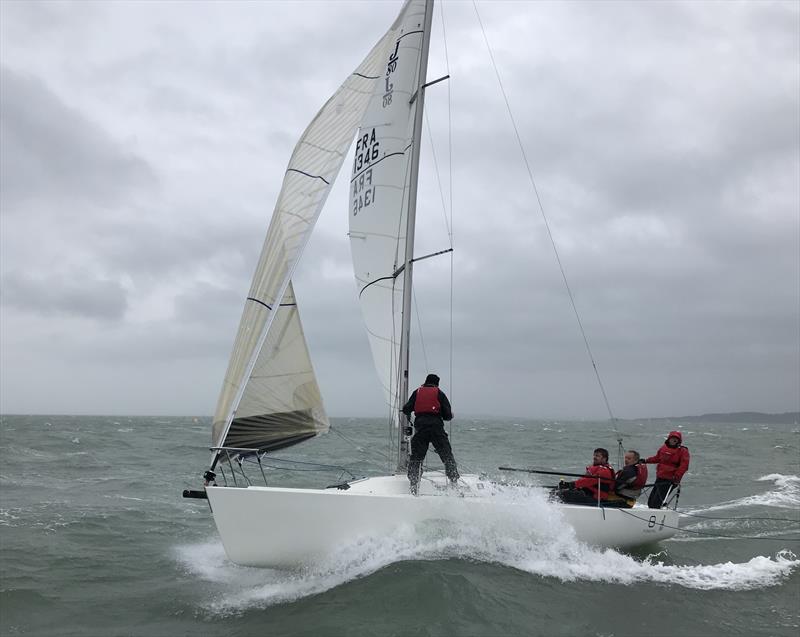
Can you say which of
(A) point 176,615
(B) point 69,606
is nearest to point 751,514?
(A) point 176,615

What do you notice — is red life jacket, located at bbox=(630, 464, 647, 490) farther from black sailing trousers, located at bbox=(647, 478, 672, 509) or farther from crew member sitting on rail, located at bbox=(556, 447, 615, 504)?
black sailing trousers, located at bbox=(647, 478, 672, 509)

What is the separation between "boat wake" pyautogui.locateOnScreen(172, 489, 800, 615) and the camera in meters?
6.13

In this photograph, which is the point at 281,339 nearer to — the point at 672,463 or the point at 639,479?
the point at 639,479

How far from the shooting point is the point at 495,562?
6.69 m

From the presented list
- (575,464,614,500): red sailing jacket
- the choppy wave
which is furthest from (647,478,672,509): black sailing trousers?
the choppy wave

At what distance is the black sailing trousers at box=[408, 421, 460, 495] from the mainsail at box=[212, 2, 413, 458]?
3.10 feet

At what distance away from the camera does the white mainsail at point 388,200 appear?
7.93m

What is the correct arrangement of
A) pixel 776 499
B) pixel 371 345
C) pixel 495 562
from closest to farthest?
1. pixel 495 562
2. pixel 371 345
3. pixel 776 499

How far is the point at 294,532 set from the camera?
6.05 metres

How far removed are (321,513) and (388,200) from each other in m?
3.64

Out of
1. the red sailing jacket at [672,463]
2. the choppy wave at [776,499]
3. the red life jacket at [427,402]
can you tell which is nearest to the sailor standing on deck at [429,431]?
the red life jacket at [427,402]

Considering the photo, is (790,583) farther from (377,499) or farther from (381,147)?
(381,147)

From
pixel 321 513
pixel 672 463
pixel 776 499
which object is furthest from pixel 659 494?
pixel 776 499

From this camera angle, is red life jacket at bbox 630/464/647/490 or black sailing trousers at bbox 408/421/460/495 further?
red life jacket at bbox 630/464/647/490
